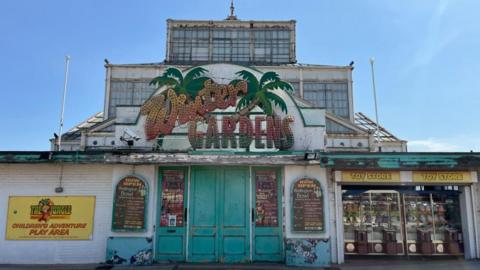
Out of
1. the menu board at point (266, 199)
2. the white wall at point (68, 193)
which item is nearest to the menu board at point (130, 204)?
the white wall at point (68, 193)

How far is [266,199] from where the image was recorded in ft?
37.9

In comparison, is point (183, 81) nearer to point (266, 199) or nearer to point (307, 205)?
point (266, 199)

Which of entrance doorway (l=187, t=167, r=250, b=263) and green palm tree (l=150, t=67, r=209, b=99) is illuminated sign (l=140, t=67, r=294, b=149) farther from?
Answer: entrance doorway (l=187, t=167, r=250, b=263)

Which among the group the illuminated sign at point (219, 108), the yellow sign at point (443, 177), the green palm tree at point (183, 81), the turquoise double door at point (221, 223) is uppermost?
the green palm tree at point (183, 81)

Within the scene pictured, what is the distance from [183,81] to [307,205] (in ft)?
17.7

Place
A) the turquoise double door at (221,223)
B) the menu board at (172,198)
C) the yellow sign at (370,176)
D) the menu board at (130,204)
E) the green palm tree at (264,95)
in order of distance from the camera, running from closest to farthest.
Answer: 1. the menu board at (130,204)
2. the turquoise double door at (221,223)
3. the menu board at (172,198)
4. the yellow sign at (370,176)
5. the green palm tree at (264,95)

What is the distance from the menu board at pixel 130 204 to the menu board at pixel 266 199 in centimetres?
336

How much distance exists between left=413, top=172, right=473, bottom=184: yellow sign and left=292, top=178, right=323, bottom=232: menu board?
306 cm

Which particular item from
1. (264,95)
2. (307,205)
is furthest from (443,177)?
(264,95)

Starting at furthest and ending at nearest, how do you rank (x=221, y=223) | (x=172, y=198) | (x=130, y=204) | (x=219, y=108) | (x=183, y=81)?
(x=183, y=81)
(x=219, y=108)
(x=172, y=198)
(x=221, y=223)
(x=130, y=204)

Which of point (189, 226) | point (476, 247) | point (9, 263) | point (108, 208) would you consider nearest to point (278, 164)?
point (189, 226)

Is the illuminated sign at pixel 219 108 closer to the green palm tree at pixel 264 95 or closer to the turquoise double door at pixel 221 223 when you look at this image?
the green palm tree at pixel 264 95

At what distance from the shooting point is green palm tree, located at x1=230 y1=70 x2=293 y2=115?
39.1 ft

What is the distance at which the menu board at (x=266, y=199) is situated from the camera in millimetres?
11406
